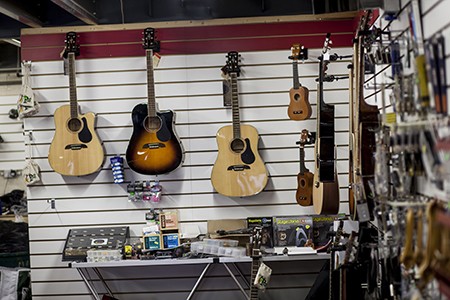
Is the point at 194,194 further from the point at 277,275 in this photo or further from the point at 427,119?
the point at 427,119

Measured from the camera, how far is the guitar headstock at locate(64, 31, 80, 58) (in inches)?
220

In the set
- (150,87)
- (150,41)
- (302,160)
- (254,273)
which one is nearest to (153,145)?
(150,87)

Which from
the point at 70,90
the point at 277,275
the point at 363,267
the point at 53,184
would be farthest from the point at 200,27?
the point at 363,267

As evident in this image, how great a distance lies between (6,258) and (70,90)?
1.98m

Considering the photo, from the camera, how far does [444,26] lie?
283 cm

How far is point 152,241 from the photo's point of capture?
535cm

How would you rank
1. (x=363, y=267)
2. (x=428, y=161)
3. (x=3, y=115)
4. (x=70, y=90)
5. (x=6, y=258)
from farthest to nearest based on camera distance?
(x=3, y=115)
(x=6, y=258)
(x=70, y=90)
(x=363, y=267)
(x=428, y=161)

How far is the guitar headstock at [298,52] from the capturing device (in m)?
5.25

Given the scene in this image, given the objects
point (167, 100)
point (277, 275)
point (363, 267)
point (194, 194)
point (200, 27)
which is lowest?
point (277, 275)

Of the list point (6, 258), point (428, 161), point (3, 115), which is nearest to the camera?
point (428, 161)

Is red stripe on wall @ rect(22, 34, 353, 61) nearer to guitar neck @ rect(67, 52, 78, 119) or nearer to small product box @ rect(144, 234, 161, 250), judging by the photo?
guitar neck @ rect(67, 52, 78, 119)

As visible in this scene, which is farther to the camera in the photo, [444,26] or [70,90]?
[70,90]

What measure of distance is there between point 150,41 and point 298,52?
1223 millimetres

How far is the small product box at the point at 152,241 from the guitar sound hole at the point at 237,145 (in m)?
0.94
